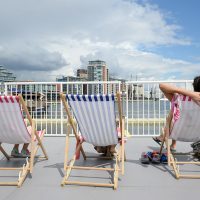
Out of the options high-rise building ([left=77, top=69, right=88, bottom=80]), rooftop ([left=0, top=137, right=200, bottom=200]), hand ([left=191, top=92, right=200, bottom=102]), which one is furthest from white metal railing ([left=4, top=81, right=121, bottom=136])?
high-rise building ([left=77, top=69, right=88, bottom=80])

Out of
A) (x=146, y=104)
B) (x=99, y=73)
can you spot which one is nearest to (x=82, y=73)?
(x=99, y=73)

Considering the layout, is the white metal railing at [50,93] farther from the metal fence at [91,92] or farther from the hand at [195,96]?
the hand at [195,96]

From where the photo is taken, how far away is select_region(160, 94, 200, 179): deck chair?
3.51 m

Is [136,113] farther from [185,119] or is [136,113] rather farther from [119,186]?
[119,186]

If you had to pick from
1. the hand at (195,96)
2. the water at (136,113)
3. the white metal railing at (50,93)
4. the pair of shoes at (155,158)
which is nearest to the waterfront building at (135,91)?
the water at (136,113)

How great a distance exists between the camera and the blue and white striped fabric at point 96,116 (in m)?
3.32

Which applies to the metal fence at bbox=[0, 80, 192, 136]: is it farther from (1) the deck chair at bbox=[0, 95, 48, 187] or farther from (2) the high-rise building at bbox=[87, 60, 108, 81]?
(2) the high-rise building at bbox=[87, 60, 108, 81]

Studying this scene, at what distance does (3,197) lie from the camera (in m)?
2.86

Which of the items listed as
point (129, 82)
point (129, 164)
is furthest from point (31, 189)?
point (129, 82)

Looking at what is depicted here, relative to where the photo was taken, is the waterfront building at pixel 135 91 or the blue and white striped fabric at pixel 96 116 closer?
the blue and white striped fabric at pixel 96 116

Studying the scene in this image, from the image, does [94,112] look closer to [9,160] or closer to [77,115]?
[77,115]

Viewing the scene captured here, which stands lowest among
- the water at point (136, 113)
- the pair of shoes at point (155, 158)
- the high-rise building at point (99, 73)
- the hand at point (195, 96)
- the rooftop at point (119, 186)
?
the rooftop at point (119, 186)

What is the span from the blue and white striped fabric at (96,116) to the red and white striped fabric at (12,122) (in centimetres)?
58

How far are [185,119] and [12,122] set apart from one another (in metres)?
1.97
